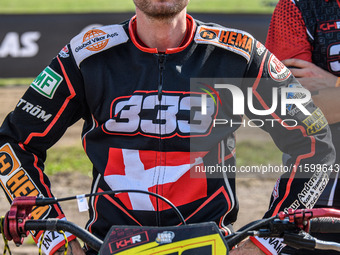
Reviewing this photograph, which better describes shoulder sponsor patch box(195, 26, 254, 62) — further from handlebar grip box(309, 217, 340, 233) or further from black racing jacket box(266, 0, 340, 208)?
handlebar grip box(309, 217, 340, 233)

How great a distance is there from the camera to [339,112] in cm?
300

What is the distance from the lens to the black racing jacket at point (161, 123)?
103 inches

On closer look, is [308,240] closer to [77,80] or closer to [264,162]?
[77,80]

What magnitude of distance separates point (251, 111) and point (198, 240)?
958 millimetres

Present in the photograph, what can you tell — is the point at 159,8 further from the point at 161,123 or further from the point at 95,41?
the point at 161,123

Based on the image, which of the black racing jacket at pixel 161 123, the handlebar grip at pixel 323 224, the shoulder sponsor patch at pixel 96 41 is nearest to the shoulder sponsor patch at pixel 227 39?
the black racing jacket at pixel 161 123

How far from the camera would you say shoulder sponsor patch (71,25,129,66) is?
268cm

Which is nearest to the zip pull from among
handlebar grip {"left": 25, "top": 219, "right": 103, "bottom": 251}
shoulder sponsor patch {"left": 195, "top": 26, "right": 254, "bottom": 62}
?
shoulder sponsor patch {"left": 195, "top": 26, "right": 254, "bottom": 62}

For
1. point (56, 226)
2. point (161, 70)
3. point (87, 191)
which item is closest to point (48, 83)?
point (161, 70)

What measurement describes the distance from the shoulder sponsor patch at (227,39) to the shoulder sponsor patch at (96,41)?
346mm

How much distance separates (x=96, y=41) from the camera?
8.86ft

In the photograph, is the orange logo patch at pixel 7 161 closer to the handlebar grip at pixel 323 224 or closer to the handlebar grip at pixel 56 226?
the handlebar grip at pixel 56 226

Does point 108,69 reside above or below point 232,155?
above

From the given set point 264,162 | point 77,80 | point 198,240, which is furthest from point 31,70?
point 198,240
